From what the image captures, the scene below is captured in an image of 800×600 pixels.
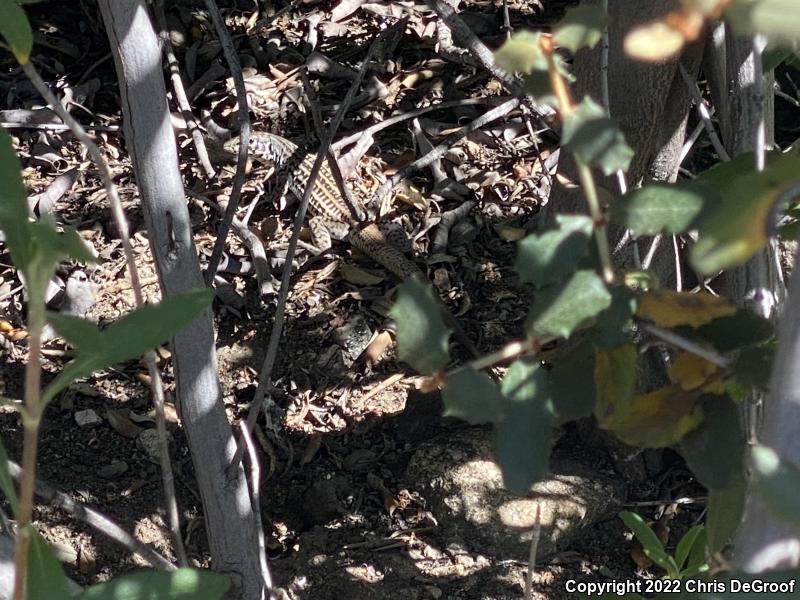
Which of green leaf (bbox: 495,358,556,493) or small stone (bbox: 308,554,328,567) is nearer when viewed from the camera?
green leaf (bbox: 495,358,556,493)

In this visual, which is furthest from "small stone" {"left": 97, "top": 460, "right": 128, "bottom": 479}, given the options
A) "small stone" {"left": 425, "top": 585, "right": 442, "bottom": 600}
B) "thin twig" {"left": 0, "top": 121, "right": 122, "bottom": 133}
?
"thin twig" {"left": 0, "top": 121, "right": 122, "bottom": 133}

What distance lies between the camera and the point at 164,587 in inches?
36.5

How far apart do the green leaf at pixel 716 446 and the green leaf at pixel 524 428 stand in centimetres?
14

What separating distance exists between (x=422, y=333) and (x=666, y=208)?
21 cm

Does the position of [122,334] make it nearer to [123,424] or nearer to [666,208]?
[666,208]

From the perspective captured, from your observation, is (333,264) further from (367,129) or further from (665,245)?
(665,245)

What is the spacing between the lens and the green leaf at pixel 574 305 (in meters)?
0.67

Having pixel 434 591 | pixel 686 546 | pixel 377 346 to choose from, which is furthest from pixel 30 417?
pixel 377 346

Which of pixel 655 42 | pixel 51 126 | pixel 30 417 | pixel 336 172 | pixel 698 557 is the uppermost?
pixel 51 126

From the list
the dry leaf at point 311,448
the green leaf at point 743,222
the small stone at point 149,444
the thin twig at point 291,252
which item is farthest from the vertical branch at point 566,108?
the small stone at point 149,444

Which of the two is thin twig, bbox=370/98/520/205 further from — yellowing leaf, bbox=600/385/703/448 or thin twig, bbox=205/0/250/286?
yellowing leaf, bbox=600/385/703/448

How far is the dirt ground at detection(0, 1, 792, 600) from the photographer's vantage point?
7.96 feet

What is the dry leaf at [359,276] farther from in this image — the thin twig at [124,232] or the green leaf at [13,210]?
the green leaf at [13,210]

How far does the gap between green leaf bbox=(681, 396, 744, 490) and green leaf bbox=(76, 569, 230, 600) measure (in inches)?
19.0
